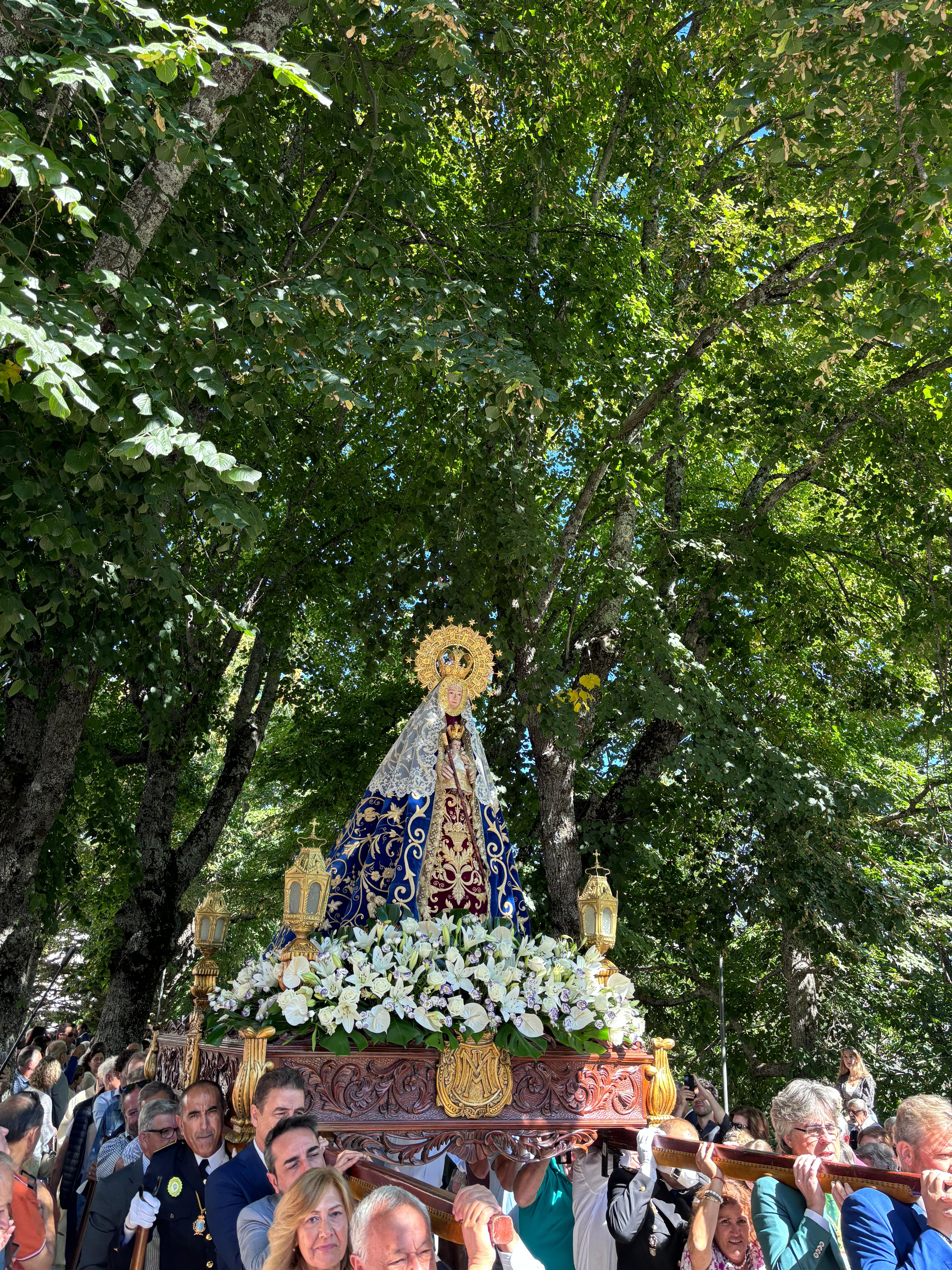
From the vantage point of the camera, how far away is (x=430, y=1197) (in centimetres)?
297

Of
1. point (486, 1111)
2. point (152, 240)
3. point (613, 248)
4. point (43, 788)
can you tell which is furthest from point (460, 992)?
point (613, 248)

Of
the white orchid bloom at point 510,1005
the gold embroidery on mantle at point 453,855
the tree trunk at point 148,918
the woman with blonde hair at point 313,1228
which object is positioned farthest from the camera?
the tree trunk at point 148,918

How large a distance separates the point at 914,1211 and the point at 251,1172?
2.47 metres

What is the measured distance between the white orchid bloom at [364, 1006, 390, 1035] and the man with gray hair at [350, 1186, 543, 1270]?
5.95 ft

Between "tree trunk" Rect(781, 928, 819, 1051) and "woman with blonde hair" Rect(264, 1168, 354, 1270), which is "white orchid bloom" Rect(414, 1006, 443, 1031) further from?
"tree trunk" Rect(781, 928, 819, 1051)

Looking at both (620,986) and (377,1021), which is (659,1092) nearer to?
(620,986)

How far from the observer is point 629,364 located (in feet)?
35.2

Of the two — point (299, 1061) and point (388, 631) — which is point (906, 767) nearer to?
point (388, 631)

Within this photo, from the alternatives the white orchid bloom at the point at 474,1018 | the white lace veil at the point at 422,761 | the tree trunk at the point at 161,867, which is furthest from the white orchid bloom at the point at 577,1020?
the tree trunk at the point at 161,867

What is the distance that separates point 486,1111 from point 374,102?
20.6 feet

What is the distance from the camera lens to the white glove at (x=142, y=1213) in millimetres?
4430

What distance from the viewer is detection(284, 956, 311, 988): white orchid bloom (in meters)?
4.82

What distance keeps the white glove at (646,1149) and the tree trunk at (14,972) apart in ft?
24.0

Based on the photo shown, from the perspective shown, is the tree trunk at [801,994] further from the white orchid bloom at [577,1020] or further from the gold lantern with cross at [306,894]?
the gold lantern with cross at [306,894]
